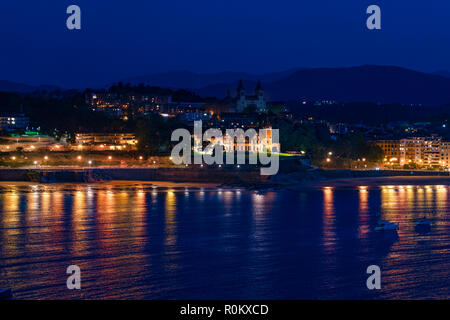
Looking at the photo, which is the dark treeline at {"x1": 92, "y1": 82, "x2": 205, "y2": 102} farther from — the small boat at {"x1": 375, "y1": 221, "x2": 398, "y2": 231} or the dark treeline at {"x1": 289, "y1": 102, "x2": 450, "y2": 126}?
the small boat at {"x1": 375, "y1": 221, "x2": 398, "y2": 231}

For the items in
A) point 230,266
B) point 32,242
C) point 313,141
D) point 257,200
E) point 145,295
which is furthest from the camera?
point 313,141

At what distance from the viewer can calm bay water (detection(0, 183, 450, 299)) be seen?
10904 mm

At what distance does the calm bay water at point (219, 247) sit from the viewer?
35.8 ft

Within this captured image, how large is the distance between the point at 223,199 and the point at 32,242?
12.2 meters

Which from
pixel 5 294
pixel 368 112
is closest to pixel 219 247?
pixel 5 294

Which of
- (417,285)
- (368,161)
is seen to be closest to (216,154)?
(368,161)

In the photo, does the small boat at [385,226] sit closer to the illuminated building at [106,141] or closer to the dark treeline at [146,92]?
the illuminated building at [106,141]

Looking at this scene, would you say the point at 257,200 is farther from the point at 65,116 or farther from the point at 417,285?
the point at 65,116

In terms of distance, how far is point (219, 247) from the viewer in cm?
1484

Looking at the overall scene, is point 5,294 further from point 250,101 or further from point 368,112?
point 368,112

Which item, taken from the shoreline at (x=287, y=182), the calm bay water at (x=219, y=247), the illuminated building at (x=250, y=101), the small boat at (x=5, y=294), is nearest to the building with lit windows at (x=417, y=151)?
the shoreline at (x=287, y=182)

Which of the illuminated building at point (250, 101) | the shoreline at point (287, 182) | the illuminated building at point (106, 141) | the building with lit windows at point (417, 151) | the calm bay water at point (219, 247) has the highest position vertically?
the illuminated building at point (250, 101)

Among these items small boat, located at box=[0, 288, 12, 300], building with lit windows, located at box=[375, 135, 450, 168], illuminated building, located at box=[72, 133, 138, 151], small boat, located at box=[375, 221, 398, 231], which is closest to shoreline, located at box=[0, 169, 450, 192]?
illuminated building, located at box=[72, 133, 138, 151]

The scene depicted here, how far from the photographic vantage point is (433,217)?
20.4m
